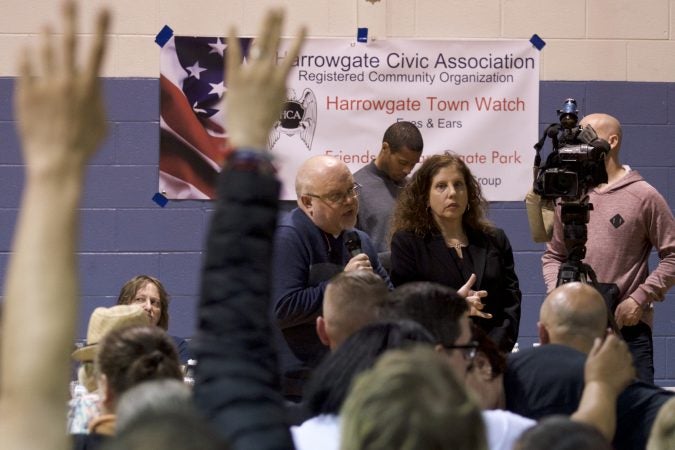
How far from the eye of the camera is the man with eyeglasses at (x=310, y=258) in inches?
156

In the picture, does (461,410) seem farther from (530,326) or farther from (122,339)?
(530,326)

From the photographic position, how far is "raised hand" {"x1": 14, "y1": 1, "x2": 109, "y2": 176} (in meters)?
1.27

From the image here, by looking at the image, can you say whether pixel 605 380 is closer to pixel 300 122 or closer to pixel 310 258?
pixel 310 258

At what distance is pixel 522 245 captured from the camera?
626cm

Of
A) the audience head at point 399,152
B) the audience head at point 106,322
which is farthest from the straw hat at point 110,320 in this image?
the audience head at point 399,152

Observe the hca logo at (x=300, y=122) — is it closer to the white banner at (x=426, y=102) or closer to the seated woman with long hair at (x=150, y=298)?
the white banner at (x=426, y=102)

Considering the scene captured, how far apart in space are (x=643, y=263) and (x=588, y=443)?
3.51 meters

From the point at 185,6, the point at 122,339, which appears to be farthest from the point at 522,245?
the point at 122,339

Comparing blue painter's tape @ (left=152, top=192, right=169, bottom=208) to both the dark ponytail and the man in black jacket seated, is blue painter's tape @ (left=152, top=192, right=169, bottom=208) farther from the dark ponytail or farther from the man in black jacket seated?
the dark ponytail

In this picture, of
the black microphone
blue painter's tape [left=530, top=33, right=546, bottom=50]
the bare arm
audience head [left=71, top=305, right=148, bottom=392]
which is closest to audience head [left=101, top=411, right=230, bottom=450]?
the bare arm

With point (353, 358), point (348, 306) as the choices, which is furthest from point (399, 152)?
point (353, 358)

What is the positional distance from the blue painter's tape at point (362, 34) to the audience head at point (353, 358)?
13.6 feet

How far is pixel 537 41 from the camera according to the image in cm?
627

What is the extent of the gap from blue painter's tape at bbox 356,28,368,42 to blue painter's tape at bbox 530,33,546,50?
3.02 ft
